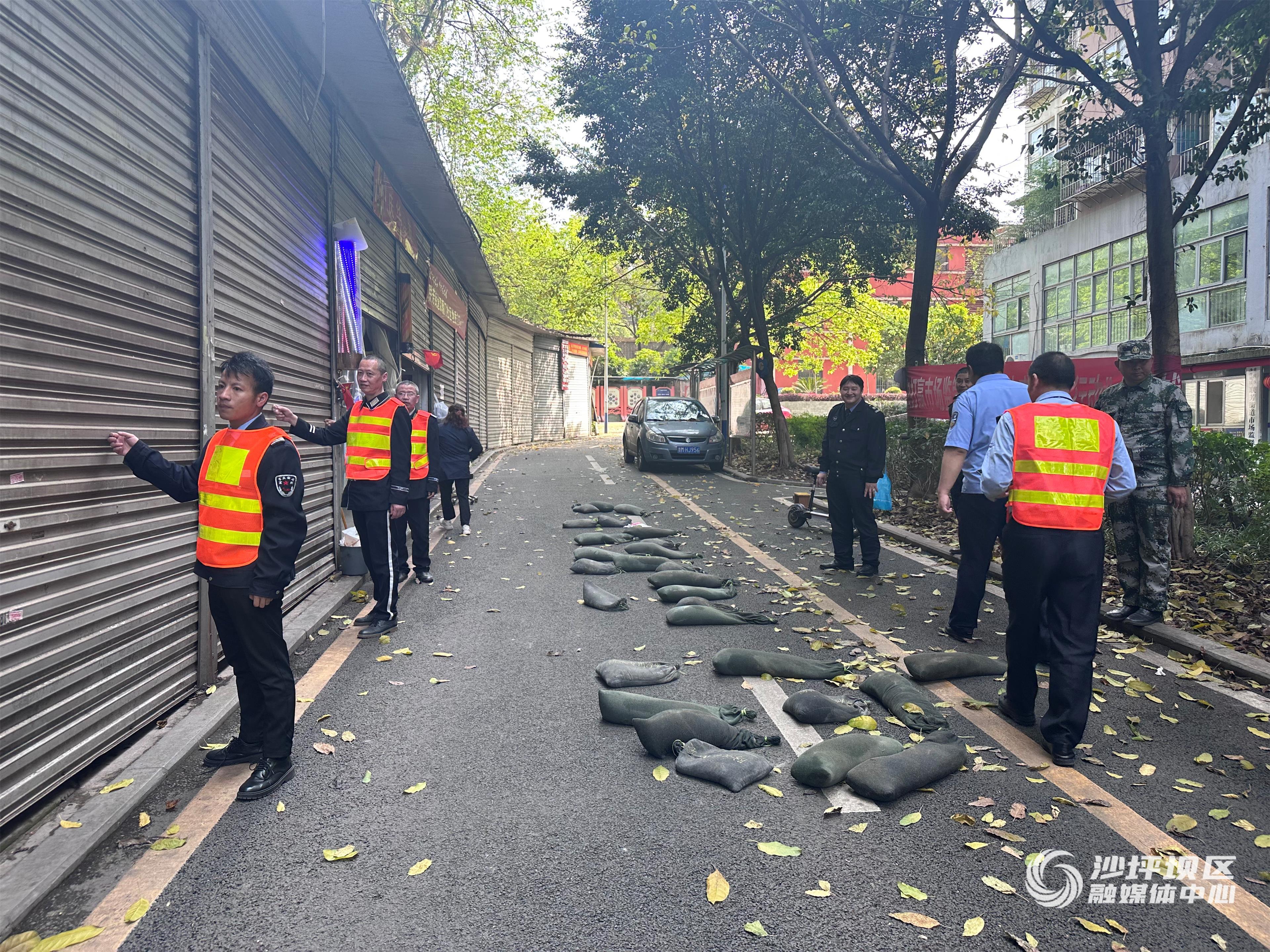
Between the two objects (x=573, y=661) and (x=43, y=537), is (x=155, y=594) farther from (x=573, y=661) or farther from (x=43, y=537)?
(x=573, y=661)

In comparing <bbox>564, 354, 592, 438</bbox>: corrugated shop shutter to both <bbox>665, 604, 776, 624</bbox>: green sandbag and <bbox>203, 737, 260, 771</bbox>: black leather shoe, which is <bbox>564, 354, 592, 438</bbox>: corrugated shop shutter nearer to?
<bbox>665, 604, 776, 624</bbox>: green sandbag

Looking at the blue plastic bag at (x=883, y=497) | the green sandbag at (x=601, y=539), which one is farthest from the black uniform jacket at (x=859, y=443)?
the green sandbag at (x=601, y=539)

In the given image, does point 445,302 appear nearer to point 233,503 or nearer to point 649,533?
point 649,533

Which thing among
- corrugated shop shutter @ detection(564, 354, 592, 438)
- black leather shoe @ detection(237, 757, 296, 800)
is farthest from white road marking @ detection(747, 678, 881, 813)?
corrugated shop shutter @ detection(564, 354, 592, 438)

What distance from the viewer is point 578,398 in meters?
48.5

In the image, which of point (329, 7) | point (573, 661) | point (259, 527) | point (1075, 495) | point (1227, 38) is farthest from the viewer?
point (1227, 38)

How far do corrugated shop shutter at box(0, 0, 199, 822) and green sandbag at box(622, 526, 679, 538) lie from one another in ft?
19.4

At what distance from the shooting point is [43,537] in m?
3.54

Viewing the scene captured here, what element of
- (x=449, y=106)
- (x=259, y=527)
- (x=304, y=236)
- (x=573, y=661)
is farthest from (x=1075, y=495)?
(x=449, y=106)

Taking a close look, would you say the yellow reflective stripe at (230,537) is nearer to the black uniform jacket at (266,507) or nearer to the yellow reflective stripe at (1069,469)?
the black uniform jacket at (266,507)

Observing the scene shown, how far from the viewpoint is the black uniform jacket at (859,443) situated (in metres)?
8.48

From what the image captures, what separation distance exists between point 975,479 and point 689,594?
7.87 feet

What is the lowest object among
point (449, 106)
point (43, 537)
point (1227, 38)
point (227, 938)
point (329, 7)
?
point (227, 938)

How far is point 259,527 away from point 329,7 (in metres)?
5.71
